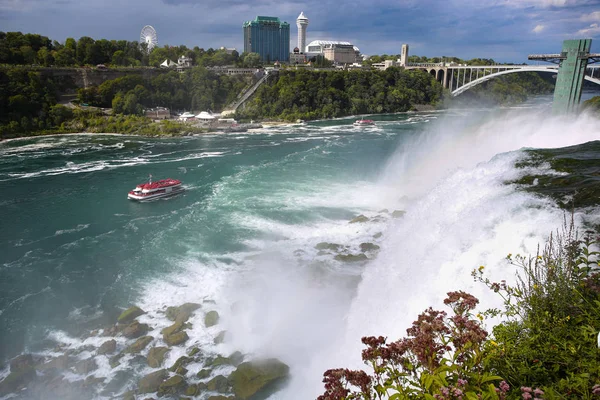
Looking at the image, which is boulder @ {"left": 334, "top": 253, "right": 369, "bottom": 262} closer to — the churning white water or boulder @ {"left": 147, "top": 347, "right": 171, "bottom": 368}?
the churning white water

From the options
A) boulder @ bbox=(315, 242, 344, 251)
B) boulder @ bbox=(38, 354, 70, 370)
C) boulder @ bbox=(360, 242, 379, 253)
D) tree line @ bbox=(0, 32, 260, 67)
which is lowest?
boulder @ bbox=(38, 354, 70, 370)

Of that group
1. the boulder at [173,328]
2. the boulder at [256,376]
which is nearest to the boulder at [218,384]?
the boulder at [256,376]

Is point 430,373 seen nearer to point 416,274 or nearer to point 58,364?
point 416,274

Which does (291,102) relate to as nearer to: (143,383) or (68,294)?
(68,294)

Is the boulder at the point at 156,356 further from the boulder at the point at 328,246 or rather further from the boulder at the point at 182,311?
the boulder at the point at 328,246

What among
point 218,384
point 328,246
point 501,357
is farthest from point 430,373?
point 328,246

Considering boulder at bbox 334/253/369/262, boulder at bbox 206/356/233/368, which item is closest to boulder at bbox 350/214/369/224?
boulder at bbox 334/253/369/262
